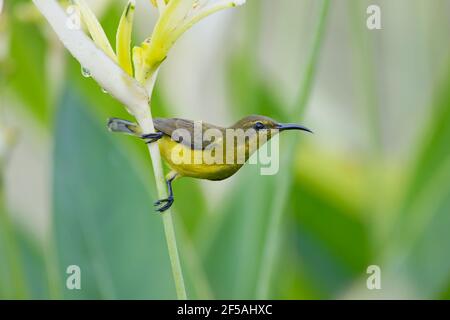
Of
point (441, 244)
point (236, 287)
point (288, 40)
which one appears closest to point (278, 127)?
point (236, 287)

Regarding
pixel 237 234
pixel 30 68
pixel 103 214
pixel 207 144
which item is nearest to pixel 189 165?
pixel 207 144

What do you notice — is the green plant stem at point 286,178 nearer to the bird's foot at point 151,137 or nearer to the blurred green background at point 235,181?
the blurred green background at point 235,181

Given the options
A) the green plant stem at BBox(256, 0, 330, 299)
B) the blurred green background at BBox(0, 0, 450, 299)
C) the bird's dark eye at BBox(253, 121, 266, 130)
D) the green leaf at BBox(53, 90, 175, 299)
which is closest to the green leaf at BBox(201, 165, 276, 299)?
the blurred green background at BBox(0, 0, 450, 299)

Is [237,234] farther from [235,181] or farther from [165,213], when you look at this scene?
[165,213]

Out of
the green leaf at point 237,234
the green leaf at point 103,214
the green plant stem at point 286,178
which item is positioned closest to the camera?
the green plant stem at point 286,178

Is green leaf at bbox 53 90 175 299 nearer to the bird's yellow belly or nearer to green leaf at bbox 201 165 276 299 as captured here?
green leaf at bbox 201 165 276 299

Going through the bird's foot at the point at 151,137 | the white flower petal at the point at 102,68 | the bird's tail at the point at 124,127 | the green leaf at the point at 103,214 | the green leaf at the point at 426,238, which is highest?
the white flower petal at the point at 102,68

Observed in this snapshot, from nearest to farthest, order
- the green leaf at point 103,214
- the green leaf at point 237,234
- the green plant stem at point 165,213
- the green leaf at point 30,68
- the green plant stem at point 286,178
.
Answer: the green plant stem at point 165,213 < the green plant stem at point 286,178 < the green leaf at point 103,214 < the green leaf at point 237,234 < the green leaf at point 30,68

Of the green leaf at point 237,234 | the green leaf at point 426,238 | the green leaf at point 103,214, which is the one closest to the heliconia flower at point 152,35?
the green leaf at point 103,214
